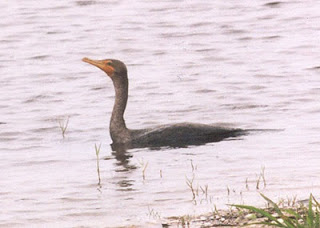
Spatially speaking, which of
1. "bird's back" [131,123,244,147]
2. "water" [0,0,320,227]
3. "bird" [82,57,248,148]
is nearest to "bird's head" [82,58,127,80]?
"bird" [82,57,248,148]

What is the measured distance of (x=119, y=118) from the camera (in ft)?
47.5

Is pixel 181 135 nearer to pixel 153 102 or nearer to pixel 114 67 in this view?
pixel 114 67

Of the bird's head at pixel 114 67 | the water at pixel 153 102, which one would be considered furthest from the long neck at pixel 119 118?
the water at pixel 153 102

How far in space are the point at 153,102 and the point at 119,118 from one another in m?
3.04

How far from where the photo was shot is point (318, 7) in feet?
86.4

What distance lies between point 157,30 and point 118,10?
2.65 meters

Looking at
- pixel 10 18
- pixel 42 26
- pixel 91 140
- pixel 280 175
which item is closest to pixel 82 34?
pixel 42 26

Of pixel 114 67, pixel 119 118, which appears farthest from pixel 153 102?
pixel 119 118

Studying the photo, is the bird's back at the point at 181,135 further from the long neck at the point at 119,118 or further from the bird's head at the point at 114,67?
the bird's head at the point at 114,67

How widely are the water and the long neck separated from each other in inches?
12.1

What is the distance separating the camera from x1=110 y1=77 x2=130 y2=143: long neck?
14165 millimetres

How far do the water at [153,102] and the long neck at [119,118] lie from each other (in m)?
0.31

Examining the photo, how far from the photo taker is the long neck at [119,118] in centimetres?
1416

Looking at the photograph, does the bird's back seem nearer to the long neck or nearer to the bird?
the bird
